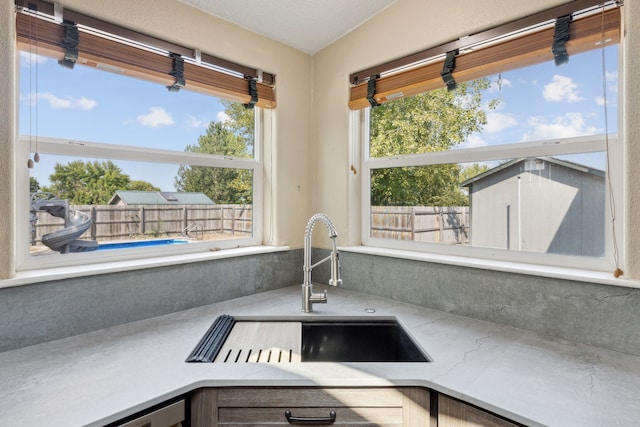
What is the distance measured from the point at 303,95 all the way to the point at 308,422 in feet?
6.09

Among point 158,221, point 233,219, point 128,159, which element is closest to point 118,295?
point 158,221

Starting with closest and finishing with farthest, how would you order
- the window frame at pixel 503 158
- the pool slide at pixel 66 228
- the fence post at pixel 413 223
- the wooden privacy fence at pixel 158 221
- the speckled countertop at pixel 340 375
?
the speckled countertop at pixel 340 375 → the window frame at pixel 503 158 → the pool slide at pixel 66 228 → the wooden privacy fence at pixel 158 221 → the fence post at pixel 413 223

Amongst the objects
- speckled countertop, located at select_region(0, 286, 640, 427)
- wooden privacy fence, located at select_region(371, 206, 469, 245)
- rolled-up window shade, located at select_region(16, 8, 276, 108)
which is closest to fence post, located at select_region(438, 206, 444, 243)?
wooden privacy fence, located at select_region(371, 206, 469, 245)

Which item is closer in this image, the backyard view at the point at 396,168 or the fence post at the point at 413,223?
the backyard view at the point at 396,168

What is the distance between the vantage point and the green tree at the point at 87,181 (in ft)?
4.75

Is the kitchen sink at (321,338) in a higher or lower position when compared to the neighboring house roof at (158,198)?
lower

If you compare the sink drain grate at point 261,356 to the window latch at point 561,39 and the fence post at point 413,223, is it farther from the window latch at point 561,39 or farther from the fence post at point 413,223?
the window latch at point 561,39

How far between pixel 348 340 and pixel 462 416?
698 mm

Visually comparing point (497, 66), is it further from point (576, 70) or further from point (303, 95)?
point (303, 95)

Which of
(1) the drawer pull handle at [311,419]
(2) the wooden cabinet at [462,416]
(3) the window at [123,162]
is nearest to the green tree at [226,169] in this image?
(3) the window at [123,162]

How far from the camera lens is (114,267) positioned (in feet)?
4.73

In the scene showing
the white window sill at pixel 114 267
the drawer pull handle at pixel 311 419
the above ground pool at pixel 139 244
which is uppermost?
the above ground pool at pixel 139 244

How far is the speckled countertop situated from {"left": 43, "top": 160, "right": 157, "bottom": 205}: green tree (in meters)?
0.59

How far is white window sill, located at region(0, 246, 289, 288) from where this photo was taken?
1239 millimetres
